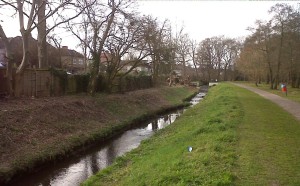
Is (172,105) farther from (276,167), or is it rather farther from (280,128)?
(276,167)

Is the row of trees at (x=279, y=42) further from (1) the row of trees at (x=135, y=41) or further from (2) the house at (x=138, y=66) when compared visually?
(2) the house at (x=138, y=66)

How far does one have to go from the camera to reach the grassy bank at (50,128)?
11.8 m

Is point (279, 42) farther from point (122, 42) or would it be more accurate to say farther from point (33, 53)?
point (33, 53)

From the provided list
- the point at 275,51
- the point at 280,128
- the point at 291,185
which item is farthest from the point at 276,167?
A: the point at 275,51

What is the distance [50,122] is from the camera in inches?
642

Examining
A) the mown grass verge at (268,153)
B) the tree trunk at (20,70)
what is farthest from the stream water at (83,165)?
the tree trunk at (20,70)

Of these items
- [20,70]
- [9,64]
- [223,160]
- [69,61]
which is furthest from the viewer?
[69,61]

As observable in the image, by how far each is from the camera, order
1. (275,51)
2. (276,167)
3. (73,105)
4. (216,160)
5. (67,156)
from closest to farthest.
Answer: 1. (276,167)
2. (216,160)
3. (67,156)
4. (73,105)
5. (275,51)

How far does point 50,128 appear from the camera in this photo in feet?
51.5

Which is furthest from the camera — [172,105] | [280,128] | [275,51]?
[275,51]

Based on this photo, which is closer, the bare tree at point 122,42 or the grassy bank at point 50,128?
the grassy bank at point 50,128

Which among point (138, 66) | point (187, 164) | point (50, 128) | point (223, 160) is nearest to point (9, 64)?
point (50, 128)

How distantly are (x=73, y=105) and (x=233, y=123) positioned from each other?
11.0 meters

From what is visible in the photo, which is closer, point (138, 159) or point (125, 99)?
point (138, 159)
